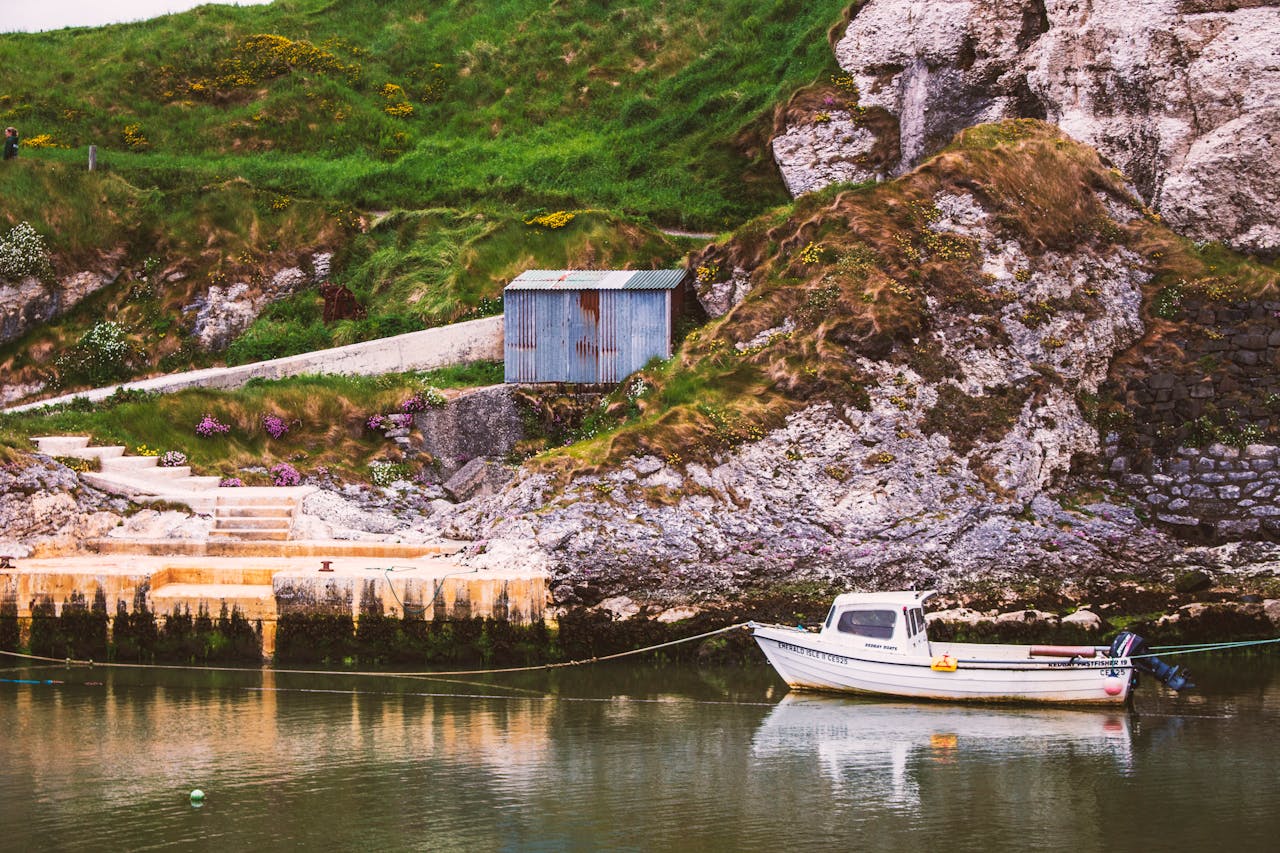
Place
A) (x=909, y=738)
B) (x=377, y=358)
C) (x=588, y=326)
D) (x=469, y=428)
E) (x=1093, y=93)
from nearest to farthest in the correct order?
(x=909, y=738)
(x=469, y=428)
(x=588, y=326)
(x=1093, y=93)
(x=377, y=358)

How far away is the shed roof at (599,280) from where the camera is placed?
36.6 metres

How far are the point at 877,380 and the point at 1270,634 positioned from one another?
31.4 feet

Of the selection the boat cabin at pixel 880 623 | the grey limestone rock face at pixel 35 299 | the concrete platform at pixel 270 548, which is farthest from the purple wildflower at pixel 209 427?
Answer: the boat cabin at pixel 880 623

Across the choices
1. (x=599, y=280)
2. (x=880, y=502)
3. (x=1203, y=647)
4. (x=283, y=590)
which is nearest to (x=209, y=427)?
(x=283, y=590)

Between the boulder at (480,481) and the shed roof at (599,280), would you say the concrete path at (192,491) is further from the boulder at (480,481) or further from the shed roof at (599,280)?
the shed roof at (599,280)

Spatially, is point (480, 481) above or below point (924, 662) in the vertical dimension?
above

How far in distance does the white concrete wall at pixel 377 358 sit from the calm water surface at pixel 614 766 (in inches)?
479

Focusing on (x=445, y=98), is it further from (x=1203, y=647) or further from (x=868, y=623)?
(x=1203, y=647)

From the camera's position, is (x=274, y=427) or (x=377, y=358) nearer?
(x=274, y=427)

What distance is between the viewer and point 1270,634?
2783cm

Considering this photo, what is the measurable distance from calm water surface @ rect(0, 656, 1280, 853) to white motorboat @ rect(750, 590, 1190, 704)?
1.28ft

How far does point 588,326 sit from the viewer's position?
3681 centimetres

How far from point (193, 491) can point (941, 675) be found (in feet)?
58.4

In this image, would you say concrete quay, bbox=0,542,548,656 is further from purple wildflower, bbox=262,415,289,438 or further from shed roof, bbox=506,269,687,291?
shed roof, bbox=506,269,687,291
